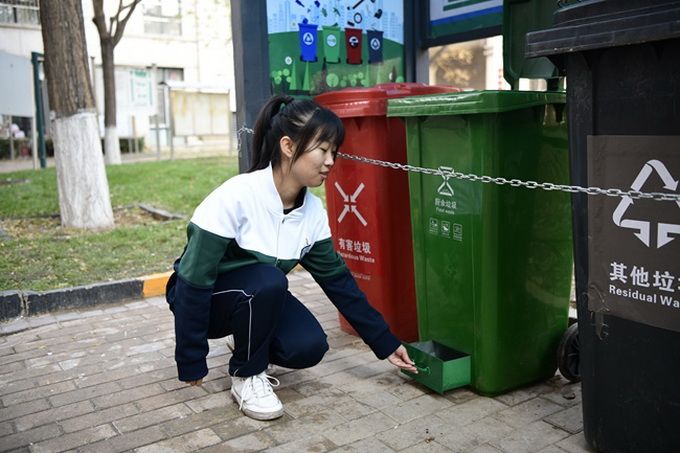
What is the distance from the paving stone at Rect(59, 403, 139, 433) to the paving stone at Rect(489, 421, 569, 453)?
5.15ft

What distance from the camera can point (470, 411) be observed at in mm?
2799

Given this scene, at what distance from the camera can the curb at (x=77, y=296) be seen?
14.0 feet

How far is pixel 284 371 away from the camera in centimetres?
334

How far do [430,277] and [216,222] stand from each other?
3.53ft

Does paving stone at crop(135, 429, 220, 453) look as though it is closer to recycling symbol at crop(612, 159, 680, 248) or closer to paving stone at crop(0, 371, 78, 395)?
paving stone at crop(0, 371, 78, 395)

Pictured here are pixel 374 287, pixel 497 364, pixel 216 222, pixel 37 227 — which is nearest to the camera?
pixel 216 222

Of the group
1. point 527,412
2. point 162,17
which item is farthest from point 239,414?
point 162,17

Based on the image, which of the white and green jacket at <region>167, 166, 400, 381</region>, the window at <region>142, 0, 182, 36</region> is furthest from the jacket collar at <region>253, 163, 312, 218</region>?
the window at <region>142, 0, 182, 36</region>

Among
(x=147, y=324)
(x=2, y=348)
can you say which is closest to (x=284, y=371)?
(x=147, y=324)

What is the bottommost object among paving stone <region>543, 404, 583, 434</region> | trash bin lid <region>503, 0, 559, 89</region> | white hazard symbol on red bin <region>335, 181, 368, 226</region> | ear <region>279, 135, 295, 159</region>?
paving stone <region>543, 404, 583, 434</region>

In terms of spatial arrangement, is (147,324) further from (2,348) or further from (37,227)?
(37,227)

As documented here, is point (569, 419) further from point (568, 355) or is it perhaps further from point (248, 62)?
point (248, 62)

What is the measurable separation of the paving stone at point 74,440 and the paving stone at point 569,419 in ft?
5.94

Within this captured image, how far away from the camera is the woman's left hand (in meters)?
2.93
